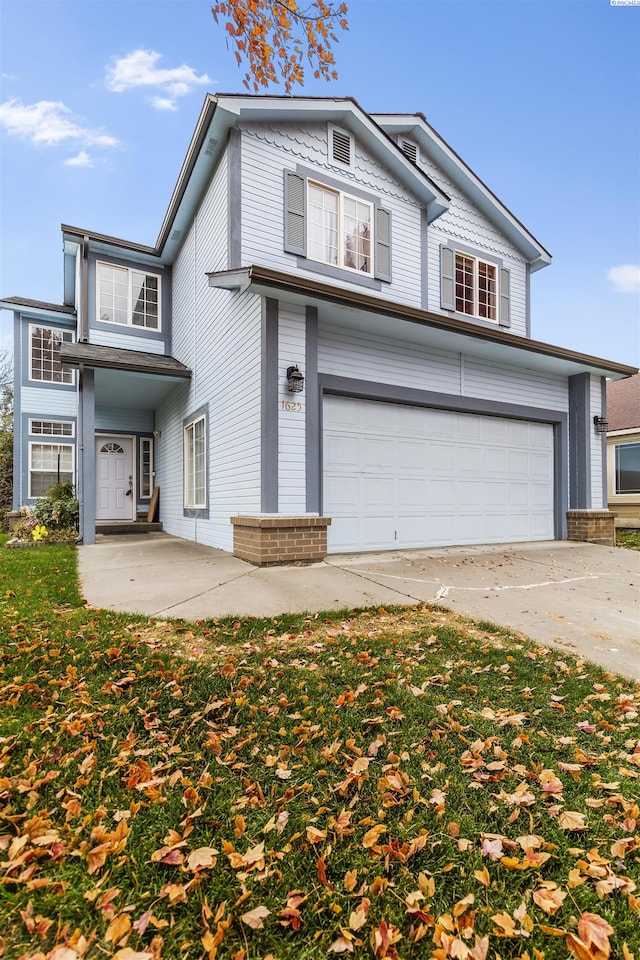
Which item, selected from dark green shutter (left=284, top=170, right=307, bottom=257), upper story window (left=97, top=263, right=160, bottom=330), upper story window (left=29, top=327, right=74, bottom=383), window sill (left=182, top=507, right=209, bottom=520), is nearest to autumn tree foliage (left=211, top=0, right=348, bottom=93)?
dark green shutter (left=284, top=170, right=307, bottom=257)

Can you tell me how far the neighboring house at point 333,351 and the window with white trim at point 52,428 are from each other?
108 inches

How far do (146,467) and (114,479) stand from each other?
36.9 inches

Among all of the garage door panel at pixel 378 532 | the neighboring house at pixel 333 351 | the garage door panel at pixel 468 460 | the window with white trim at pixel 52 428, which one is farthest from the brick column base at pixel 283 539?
the window with white trim at pixel 52 428

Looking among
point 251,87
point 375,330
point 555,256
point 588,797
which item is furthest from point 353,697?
point 555,256

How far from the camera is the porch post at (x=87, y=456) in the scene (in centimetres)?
852

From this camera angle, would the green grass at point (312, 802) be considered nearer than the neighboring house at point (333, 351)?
Yes

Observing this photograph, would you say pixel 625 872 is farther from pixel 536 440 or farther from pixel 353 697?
pixel 536 440

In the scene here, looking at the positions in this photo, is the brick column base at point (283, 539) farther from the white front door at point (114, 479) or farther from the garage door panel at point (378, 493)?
the white front door at point (114, 479)

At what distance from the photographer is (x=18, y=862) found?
145 cm

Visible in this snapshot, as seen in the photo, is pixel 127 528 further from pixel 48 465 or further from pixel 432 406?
pixel 432 406

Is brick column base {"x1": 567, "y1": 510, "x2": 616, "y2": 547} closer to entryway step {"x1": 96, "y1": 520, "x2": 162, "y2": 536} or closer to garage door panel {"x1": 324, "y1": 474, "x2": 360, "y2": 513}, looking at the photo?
garage door panel {"x1": 324, "y1": 474, "x2": 360, "y2": 513}

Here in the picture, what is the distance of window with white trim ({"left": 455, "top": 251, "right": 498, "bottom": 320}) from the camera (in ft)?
34.3

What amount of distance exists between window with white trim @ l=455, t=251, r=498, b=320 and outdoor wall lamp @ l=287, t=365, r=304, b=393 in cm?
573

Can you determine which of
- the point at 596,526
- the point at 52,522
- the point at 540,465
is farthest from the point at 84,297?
the point at 596,526
